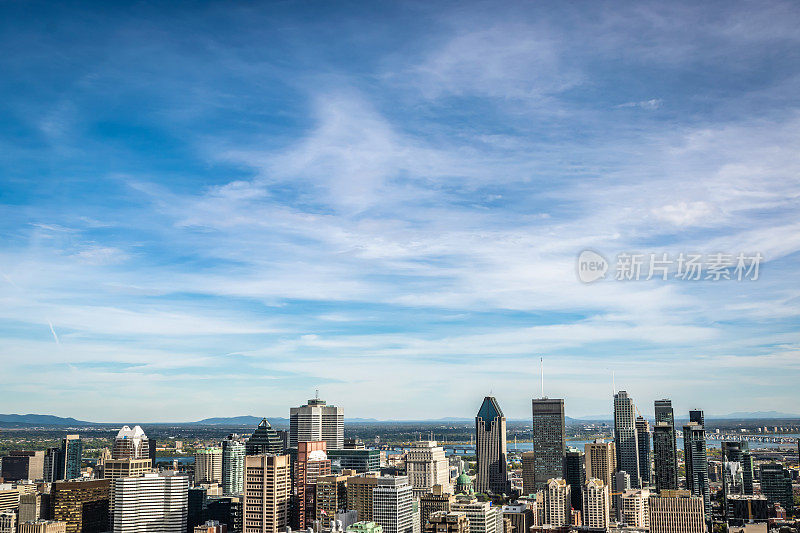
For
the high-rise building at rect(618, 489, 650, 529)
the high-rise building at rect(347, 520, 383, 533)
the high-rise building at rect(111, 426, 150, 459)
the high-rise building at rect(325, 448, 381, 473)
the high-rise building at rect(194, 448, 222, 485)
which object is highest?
the high-rise building at rect(111, 426, 150, 459)

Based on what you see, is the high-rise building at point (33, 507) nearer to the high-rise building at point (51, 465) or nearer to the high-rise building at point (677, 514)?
the high-rise building at point (51, 465)

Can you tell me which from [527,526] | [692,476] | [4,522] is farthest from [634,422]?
[4,522]

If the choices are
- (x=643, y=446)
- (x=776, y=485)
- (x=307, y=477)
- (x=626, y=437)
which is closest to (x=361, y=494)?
(x=307, y=477)

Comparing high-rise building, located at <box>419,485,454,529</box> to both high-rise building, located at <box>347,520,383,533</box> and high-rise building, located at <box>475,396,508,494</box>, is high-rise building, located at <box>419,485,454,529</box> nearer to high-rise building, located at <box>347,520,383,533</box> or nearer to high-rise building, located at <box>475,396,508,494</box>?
high-rise building, located at <box>347,520,383,533</box>

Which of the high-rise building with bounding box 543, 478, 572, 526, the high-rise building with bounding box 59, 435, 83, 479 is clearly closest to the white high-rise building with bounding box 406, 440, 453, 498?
the high-rise building with bounding box 543, 478, 572, 526

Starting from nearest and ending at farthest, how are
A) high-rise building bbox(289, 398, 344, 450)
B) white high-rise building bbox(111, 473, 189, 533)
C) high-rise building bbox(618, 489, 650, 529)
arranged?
1. white high-rise building bbox(111, 473, 189, 533)
2. high-rise building bbox(618, 489, 650, 529)
3. high-rise building bbox(289, 398, 344, 450)

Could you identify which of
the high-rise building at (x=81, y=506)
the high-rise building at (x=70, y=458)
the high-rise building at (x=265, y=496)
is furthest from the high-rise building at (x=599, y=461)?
the high-rise building at (x=70, y=458)
